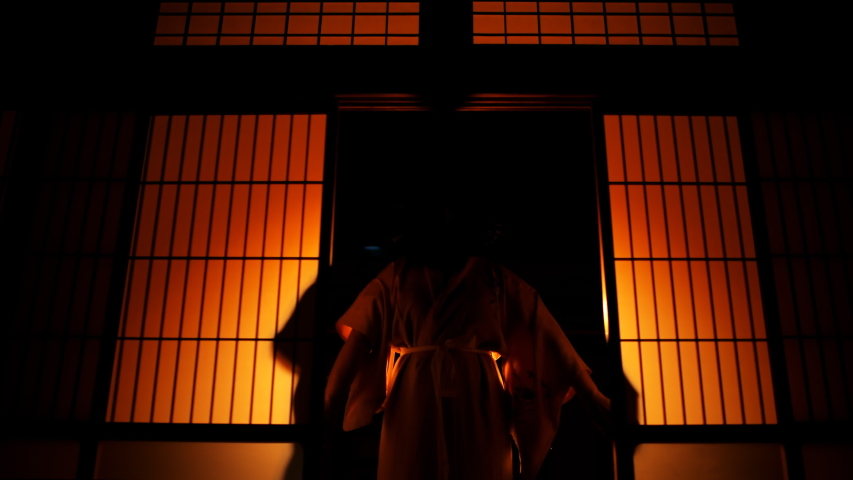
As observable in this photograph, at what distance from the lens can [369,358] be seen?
2.89m

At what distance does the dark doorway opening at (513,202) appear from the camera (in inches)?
177

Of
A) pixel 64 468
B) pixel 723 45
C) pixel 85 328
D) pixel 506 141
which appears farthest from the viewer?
pixel 506 141

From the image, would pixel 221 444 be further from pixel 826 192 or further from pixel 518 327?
pixel 826 192

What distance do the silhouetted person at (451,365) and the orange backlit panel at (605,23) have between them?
1.29 m

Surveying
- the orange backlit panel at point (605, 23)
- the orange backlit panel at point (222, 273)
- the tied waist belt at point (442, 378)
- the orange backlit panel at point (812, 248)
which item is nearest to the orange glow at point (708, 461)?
the orange backlit panel at point (812, 248)

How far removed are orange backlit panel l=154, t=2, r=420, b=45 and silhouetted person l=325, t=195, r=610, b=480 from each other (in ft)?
4.19

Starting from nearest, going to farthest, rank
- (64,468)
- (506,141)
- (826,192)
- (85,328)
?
(64,468) → (85,328) → (826,192) → (506,141)

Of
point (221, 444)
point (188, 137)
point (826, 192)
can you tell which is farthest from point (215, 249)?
point (826, 192)

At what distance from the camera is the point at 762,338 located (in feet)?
9.76

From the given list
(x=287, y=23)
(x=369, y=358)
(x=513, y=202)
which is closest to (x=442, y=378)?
(x=369, y=358)

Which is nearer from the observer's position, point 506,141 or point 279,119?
point 279,119

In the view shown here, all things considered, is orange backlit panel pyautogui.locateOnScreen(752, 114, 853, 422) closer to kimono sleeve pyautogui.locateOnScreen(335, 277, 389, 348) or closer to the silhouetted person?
the silhouetted person

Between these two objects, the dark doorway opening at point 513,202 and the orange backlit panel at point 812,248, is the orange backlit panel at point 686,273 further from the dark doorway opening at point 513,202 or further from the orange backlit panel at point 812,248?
the dark doorway opening at point 513,202

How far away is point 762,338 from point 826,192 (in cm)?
97
